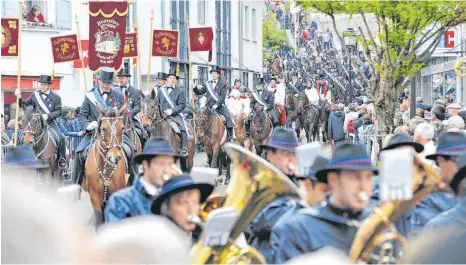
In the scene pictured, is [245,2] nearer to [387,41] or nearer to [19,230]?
[387,41]

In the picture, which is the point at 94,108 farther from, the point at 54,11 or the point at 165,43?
the point at 54,11

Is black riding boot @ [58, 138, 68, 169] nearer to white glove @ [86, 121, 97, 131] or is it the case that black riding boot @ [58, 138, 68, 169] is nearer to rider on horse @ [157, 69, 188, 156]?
rider on horse @ [157, 69, 188, 156]

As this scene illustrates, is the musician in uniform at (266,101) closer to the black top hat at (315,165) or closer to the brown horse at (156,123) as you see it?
the brown horse at (156,123)

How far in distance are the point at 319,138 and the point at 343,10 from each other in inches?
779

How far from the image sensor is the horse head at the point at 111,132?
47.1ft

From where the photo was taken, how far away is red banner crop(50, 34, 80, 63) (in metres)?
23.4

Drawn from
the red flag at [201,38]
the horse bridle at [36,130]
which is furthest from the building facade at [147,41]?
the horse bridle at [36,130]

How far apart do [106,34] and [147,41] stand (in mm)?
14019

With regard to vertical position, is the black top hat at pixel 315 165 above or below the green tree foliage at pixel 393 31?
below

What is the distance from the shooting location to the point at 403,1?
18531 mm

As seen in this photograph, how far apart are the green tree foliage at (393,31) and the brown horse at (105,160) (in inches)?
224

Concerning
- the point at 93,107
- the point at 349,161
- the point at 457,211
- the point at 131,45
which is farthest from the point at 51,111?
the point at 457,211

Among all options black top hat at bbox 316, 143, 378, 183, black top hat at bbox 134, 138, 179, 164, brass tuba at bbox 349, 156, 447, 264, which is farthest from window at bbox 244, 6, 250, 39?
brass tuba at bbox 349, 156, 447, 264

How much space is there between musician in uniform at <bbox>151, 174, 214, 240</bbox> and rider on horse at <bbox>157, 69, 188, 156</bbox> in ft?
48.8
